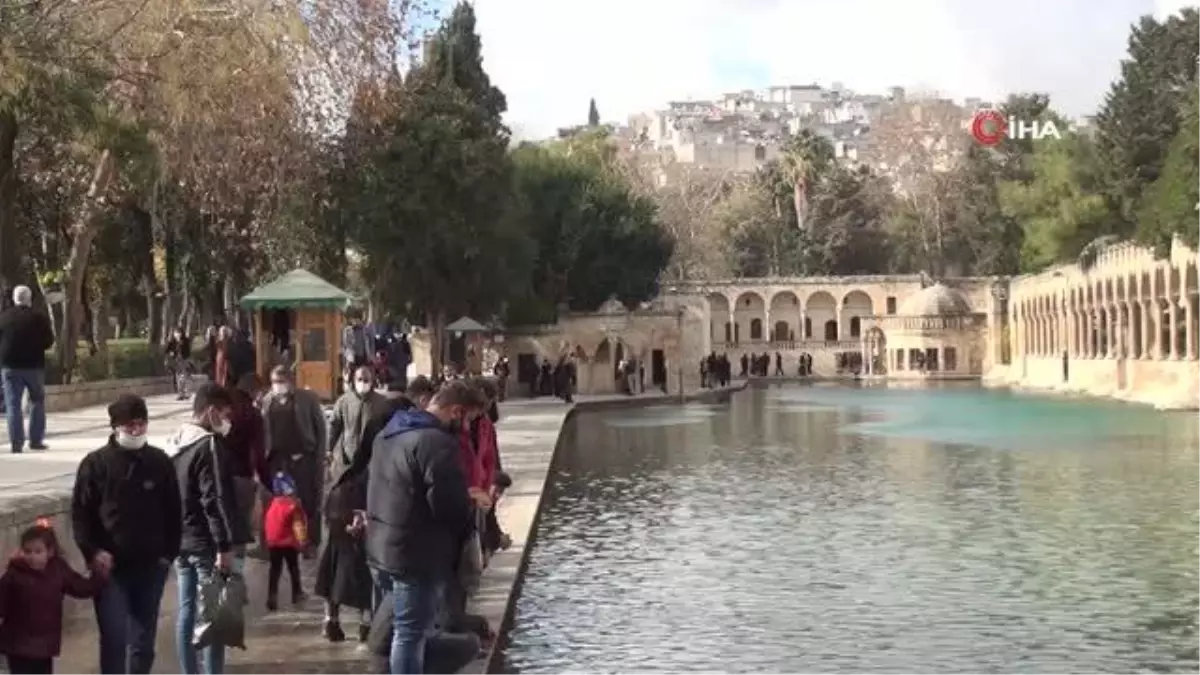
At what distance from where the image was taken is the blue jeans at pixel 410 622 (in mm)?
7043

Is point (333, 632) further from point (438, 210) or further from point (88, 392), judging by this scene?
point (438, 210)

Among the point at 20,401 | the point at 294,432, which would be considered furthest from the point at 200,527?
the point at 20,401

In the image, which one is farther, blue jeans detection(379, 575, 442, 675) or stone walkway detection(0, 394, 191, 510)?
stone walkway detection(0, 394, 191, 510)

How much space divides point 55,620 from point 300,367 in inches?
656

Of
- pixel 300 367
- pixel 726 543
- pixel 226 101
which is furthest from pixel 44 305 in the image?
pixel 726 543

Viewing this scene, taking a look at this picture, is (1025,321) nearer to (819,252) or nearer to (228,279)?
(819,252)

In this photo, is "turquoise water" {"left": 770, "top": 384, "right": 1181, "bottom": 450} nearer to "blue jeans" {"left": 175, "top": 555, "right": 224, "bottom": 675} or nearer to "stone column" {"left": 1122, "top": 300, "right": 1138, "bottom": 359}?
"stone column" {"left": 1122, "top": 300, "right": 1138, "bottom": 359}

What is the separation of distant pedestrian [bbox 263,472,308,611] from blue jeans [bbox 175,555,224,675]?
2.66 meters

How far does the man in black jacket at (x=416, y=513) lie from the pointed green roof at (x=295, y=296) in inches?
596

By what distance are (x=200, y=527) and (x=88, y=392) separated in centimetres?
1698

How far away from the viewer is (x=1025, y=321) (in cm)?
7462

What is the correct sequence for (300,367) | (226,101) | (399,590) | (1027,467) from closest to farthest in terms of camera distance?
(399,590)
(226,101)
(300,367)
(1027,467)

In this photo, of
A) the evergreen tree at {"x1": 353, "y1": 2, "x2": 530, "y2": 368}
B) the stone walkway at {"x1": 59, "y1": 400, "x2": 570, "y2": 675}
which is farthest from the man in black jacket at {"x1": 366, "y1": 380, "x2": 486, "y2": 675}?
the evergreen tree at {"x1": 353, "y1": 2, "x2": 530, "y2": 368}

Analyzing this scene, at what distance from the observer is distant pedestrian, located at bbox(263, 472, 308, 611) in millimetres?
10195
